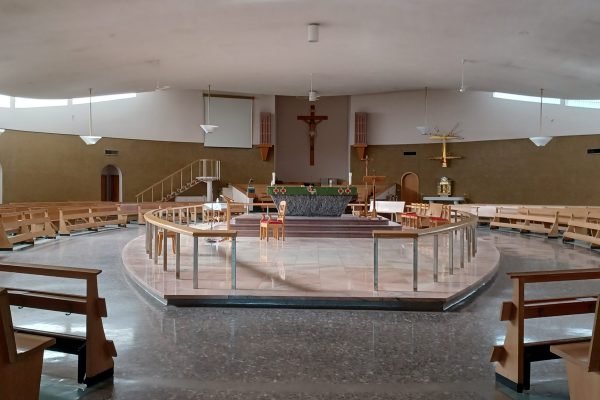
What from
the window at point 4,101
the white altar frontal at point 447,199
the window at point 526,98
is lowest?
the white altar frontal at point 447,199

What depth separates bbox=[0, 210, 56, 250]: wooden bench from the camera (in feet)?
27.3

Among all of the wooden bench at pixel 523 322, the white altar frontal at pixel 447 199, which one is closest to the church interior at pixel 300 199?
the wooden bench at pixel 523 322

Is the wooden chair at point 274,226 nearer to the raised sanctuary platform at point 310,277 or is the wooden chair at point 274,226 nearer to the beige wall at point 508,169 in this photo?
the raised sanctuary platform at point 310,277

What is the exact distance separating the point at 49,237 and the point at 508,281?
9207 mm

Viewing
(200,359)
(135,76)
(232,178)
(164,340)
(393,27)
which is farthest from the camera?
(232,178)

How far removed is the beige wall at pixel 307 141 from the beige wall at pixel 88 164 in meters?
1.38

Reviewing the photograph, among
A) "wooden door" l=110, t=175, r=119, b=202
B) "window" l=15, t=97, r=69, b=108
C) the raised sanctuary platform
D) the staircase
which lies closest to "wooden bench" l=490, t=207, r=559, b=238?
the raised sanctuary platform

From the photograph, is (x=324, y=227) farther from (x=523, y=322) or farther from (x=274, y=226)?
(x=523, y=322)

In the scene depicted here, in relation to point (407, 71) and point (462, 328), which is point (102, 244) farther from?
point (407, 71)

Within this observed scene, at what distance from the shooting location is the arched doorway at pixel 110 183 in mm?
17875

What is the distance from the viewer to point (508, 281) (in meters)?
6.01

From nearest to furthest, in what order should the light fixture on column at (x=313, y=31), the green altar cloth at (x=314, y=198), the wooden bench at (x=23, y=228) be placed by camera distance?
1. the wooden bench at (x=23, y=228)
2. the light fixture on column at (x=313, y=31)
3. the green altar cloth at (x=314, y=198)

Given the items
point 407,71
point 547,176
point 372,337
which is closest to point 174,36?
point 407,71

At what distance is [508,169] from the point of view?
16.6m
